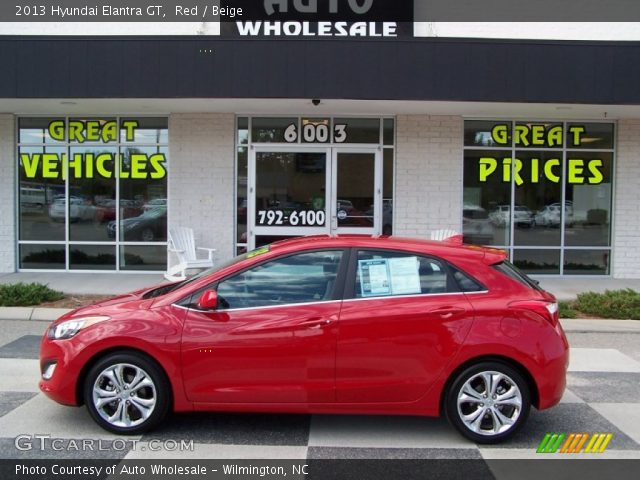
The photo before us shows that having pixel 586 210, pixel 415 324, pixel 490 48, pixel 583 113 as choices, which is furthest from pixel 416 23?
pixel 415 324

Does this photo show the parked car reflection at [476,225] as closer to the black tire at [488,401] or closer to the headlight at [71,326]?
the black tire at [488,401]

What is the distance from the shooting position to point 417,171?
40.6 feet

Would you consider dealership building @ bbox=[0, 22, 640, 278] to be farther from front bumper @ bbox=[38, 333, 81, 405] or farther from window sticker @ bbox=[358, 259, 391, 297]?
front bumper @ bbox=[38, 333, 81, 405]

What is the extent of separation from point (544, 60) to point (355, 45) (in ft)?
10.6

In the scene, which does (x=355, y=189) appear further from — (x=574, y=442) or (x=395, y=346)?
(x=574, y=442)

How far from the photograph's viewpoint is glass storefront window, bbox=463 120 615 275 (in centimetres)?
1255

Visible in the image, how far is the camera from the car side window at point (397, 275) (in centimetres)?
459

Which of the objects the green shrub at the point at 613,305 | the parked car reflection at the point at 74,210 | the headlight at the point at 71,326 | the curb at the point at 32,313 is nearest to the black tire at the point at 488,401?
the headlight at the point at 71,326

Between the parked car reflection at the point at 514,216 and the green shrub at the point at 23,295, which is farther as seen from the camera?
the parked car reflection at the point at 514,216

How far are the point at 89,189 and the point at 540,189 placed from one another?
31.0 feet

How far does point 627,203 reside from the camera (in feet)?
41.1

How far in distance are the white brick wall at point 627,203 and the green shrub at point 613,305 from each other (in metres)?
Answer: 3.58

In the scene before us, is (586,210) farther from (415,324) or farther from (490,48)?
(415,324)

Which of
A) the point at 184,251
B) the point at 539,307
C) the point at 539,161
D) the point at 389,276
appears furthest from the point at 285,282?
the point at 539,161
